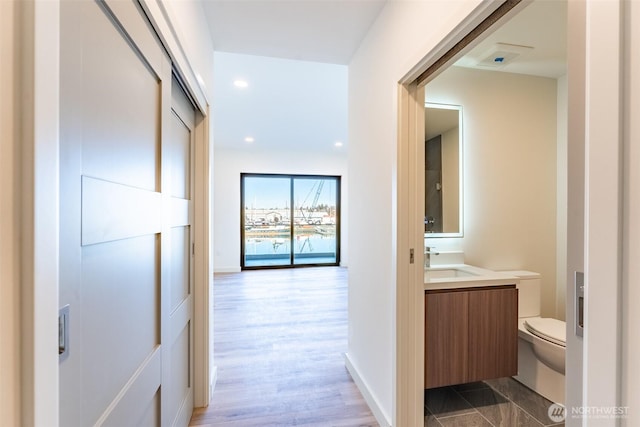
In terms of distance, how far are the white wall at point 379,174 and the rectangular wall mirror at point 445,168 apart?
76 centimetres

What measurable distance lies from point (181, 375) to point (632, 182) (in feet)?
6.41

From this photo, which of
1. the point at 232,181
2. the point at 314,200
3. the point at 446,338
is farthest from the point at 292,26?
the point at 314,200

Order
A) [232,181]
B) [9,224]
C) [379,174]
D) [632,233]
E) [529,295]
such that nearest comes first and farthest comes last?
[9,224], [632,233], [379,174], [529,295], [232,181]

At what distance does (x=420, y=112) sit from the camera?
1.51m

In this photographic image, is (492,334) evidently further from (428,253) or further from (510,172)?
(510,172)

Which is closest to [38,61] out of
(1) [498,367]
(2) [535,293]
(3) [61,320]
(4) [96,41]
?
(4) [96,41]

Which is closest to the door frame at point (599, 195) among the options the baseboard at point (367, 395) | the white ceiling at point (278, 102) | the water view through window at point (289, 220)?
the baseboard at point (367, 395)

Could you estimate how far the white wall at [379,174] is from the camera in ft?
4.47

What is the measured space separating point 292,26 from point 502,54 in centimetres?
164

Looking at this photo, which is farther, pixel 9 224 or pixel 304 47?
pixel 304 47

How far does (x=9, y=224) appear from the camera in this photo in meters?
0.40

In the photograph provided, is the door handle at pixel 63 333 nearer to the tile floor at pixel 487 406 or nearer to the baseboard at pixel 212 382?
the baseboard at pixel 212 382

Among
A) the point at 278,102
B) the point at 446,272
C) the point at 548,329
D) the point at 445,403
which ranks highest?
the point at 278,102

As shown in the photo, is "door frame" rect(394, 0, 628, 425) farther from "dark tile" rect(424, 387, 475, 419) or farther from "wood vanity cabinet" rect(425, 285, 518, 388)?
"dark tile" rect(424, 387, 475, 419)
